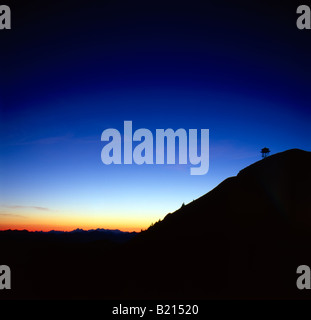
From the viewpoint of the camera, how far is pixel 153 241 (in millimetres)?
40062

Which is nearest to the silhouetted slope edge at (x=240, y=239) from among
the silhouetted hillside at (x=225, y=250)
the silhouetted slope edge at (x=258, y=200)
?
the silhouetted slope edge at (x=258, y=200)

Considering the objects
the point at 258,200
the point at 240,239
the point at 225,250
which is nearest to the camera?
the point at 225,250

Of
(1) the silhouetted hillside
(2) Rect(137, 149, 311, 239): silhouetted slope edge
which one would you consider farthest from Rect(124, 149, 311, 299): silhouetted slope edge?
(1) the silhouetted hillside

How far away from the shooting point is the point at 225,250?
30.8 meters

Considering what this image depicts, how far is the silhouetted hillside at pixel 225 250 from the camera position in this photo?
26531 mm

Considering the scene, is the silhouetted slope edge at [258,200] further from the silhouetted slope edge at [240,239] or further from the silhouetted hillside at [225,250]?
the silhouetted hillside at [225,250]

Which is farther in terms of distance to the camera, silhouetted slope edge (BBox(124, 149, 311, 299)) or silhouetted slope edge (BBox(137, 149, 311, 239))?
silhouetted slope edge (BBox(137, 149, 311, 239))

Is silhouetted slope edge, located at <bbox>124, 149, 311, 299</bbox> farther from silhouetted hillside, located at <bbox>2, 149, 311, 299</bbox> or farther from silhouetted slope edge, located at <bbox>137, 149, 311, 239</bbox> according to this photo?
silhouetted hillside, located at <bbox>2, 149, 311, 299</bbox>

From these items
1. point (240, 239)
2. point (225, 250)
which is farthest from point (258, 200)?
point (225, 250)

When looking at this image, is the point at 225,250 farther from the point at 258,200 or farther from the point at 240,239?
the point at 258,200

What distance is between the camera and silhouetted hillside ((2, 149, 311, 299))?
87.0ft
